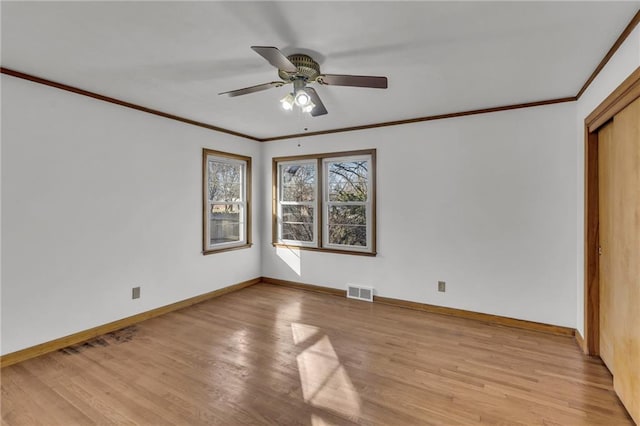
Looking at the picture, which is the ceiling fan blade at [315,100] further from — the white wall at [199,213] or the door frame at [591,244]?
the door frame at [591,244]

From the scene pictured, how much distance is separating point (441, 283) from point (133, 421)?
3352 millimetres

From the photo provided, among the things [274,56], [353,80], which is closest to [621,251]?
[353,80]

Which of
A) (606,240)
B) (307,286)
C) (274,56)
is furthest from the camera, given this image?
(307,286)

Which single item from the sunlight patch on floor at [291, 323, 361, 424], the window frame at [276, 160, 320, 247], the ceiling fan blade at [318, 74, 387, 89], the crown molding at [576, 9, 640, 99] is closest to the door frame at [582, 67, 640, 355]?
the crown molding at [576, 9, 640, 99]

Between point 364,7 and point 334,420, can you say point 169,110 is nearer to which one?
point 364,7

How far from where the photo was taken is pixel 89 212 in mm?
3203

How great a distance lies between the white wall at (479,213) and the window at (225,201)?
1633 mm

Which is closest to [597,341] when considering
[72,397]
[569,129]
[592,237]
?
[592,237]

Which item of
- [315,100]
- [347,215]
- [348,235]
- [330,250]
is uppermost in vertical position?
[315,100]

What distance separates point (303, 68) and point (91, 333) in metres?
3.28

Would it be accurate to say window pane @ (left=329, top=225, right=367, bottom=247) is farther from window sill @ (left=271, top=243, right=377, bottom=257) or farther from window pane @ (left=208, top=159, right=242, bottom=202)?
window pane @ (left=208, top=159, right=242, bottom=202)

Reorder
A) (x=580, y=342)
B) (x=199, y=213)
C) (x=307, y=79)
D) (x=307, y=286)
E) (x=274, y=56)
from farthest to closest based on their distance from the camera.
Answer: (x=307, y=286)
(x=199, y=213)
(x=580, y=342)
(x=307, y=79)
(x=274, y=56)

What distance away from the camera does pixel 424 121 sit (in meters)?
4.01

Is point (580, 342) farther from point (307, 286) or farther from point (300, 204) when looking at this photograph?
point (300, 204)
